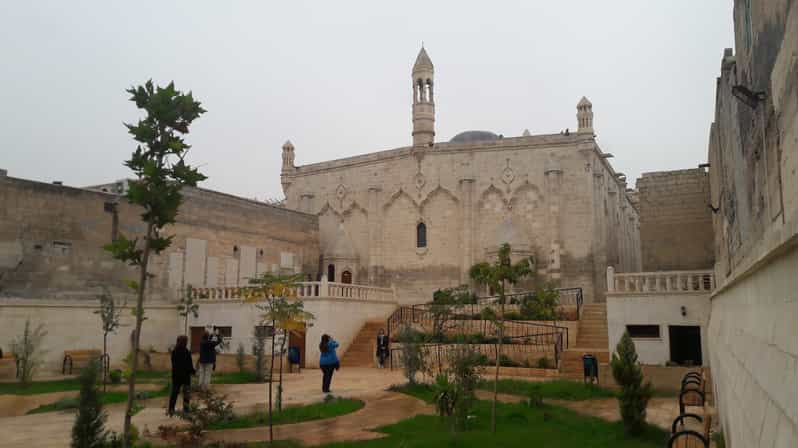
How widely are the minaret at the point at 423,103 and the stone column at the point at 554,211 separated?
22.2 feet

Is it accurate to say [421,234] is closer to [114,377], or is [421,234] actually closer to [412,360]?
[412,360]

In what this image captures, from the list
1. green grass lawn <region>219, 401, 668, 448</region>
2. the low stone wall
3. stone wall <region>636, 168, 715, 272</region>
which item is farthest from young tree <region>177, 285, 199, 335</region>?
stone wall <region>636, 168, 715, 272</region>

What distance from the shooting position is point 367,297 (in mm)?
25328

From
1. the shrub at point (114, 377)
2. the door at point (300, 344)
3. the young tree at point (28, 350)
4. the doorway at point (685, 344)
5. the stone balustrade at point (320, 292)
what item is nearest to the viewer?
the doorway at point (685, 344)

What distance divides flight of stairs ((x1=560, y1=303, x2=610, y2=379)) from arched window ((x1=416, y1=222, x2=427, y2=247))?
402 inches

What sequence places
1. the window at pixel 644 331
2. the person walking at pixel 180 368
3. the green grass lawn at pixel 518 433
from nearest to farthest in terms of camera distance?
the green grass lawn at pixel 518 433, the person walking at pixel 180 368, the window at pixel 644 331

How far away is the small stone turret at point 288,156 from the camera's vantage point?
36875 millimetres

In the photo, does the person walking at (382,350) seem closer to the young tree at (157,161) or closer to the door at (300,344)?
the door at (300,344)

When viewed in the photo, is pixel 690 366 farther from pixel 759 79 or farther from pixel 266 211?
pixel 266 211

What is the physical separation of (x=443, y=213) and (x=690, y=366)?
17659 millimetres

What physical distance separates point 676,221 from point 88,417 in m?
16.7

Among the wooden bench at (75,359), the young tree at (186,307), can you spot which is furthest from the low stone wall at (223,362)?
the wooden bench at (75,359)

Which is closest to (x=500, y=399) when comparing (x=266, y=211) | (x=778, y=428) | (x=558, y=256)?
(x=778, y=428)

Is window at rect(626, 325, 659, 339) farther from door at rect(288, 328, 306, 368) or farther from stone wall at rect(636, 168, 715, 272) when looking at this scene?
door at rect(288, 328, 306, 368)
